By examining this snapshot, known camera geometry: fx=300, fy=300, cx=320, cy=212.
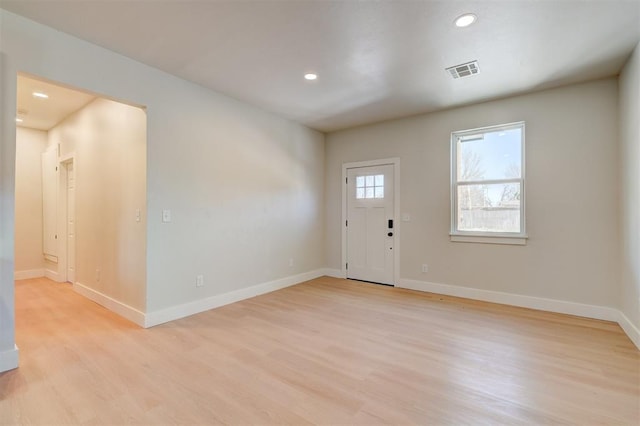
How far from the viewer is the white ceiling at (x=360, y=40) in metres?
2.27

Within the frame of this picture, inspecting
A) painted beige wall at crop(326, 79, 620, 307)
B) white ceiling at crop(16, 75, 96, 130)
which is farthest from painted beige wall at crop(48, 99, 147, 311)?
painted beige wall at crop(326, 79, 620, 307)

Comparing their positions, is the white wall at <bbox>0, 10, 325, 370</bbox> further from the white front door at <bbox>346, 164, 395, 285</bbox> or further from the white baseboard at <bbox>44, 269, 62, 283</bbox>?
the white baseboard at <bbox>44, 269, 62, 283</bbox>

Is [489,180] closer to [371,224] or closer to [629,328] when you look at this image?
[371,224]

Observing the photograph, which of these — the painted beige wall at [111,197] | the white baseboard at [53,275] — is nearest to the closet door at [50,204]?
the white baseboard at [53,275]

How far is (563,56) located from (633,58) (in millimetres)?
593

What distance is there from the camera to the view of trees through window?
13.2 ft

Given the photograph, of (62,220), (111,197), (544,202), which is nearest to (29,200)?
(62,220)

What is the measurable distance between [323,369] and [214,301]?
2046mm

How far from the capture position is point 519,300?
3.93 m

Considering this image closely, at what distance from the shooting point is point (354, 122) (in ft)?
16.9

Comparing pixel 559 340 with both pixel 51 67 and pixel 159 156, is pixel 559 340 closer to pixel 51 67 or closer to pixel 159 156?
pixel 159 156

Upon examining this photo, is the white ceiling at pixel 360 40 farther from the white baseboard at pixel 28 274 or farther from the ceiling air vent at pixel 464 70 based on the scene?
the white baseboard at pixel 28 274

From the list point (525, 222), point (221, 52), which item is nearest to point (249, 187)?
point (221, 52)

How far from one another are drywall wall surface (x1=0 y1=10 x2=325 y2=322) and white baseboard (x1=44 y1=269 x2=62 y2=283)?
3.33 m
